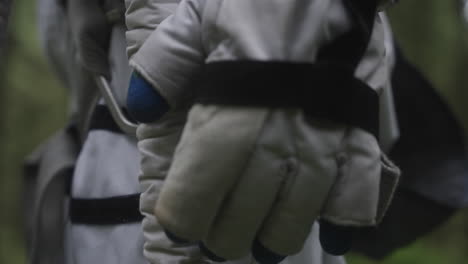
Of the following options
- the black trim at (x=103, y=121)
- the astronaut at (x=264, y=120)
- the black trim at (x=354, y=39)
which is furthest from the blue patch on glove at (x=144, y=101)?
the black trim at (x=103, y=121)

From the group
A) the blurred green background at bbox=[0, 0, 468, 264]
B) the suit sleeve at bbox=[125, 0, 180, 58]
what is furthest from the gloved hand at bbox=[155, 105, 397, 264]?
the blurred green background at bbox=[0, 0, 468, 264]

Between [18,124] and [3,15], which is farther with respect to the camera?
[18,124]

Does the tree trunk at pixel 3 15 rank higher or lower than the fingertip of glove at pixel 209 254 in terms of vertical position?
higher

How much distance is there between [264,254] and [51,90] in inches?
60.5

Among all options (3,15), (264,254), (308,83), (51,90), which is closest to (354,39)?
(308,83)

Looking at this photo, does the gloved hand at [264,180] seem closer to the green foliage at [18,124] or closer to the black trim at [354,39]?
the black trim at [354,39]

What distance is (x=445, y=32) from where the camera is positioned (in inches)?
74.4

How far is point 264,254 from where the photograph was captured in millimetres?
436

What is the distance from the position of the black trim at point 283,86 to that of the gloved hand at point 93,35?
0.29 metres

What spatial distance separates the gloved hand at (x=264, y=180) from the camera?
15.2 inches

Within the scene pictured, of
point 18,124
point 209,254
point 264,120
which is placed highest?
point 264,120

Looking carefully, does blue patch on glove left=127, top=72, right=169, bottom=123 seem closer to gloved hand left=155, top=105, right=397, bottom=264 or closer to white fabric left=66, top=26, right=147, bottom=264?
gloved hand left=155, top=105, right=397, bottom=264

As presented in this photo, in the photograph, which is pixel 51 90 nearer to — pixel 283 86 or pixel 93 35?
pixel 93 35

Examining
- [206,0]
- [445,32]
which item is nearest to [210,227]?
[206,0]
